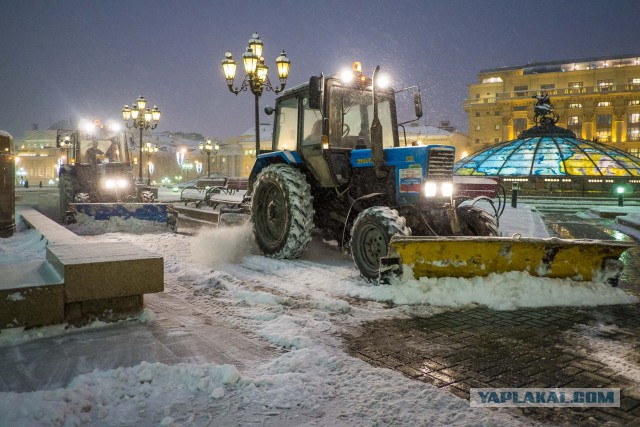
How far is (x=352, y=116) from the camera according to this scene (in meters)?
7.77

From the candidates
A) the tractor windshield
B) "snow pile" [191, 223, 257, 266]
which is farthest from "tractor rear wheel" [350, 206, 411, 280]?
"snow pile" [191, 223, 257, 266]

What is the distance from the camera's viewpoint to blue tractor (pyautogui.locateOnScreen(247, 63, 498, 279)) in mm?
6566

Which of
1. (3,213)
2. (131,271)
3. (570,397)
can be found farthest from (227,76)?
(570,397)

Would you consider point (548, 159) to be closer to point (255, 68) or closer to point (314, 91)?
point (255, 68)

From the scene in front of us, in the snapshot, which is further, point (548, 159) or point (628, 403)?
point (548, 159)

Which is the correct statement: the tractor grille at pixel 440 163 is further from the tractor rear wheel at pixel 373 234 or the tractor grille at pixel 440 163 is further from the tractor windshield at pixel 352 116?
the tractor windshield at pixel 352 116

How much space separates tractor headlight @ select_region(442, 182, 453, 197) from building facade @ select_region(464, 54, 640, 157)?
246 feet

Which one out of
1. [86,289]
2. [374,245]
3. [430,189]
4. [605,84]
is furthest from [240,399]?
[605,84]

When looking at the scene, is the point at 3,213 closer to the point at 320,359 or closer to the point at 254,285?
the point at 254,285

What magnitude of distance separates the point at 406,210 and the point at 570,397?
3.64m

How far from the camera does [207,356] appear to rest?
386cm

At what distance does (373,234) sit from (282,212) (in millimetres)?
2269

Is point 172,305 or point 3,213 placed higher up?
point 3,213

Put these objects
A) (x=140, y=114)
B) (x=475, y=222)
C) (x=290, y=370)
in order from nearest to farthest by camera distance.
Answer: (x=290, y=370) < (x=475, y=222) < (x=140, y=114)
